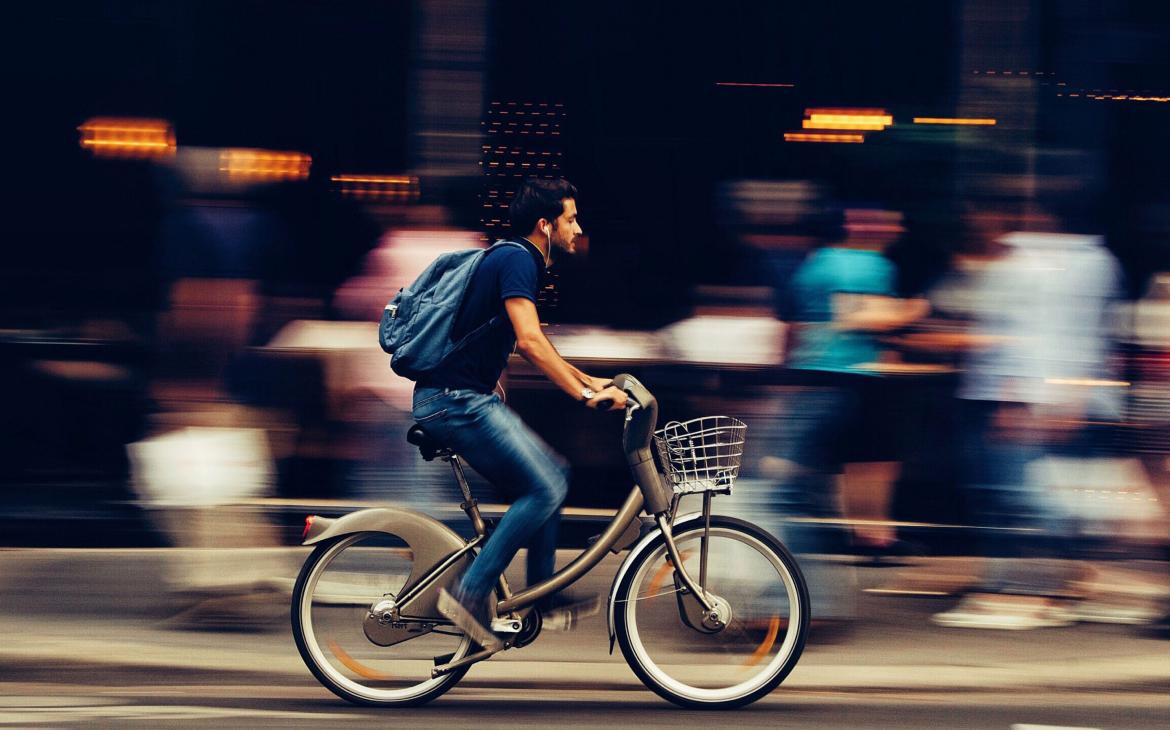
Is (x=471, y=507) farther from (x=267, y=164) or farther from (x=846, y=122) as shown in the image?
(x=846, y=122)

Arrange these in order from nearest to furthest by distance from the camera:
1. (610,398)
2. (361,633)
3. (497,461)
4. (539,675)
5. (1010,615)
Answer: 1. (610,398)
2. (497,461)
3. (361,633)
4. (539,675)
5. (1010,615)

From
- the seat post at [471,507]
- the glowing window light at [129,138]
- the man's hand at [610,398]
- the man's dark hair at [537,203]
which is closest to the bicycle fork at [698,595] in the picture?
the man's hand at [610,398]

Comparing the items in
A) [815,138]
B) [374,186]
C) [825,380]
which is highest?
[815,138]

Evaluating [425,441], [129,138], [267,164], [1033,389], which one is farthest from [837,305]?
[129,138]

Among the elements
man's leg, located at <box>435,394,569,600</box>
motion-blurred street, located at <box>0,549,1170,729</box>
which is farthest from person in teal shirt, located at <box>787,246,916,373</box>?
man's leg, located at <box>435,394,569,600</box>

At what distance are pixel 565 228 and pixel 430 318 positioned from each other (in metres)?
0.53

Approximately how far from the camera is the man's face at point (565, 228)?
5.25m

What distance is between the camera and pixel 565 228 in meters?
5.25

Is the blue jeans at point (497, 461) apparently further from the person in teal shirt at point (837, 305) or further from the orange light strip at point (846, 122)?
the orange light strip at point (846, 122)

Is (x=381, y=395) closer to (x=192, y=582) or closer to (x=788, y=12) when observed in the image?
(x=192, y=582)

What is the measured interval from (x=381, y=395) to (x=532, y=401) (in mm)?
→ 1404

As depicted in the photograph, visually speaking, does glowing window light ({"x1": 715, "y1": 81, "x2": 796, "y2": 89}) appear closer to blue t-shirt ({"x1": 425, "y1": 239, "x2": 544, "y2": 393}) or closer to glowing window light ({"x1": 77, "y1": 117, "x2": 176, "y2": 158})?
glowing window light ({"x1": 77, "y1": 117, "x2": 176, "y2": 158})

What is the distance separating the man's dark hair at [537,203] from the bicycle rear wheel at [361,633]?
113cm

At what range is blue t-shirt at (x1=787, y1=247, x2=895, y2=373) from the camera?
6793 millimetres
